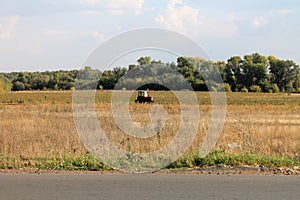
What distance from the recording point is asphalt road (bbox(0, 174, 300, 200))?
721 cm

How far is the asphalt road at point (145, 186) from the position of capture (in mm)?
7215

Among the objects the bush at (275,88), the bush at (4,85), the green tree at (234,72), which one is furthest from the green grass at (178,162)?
the bush at (275,88)

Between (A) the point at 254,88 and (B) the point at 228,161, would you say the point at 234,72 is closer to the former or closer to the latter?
(A) the point at 254,88

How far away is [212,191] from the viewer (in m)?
7.54

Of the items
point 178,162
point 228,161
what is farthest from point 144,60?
point 228,161

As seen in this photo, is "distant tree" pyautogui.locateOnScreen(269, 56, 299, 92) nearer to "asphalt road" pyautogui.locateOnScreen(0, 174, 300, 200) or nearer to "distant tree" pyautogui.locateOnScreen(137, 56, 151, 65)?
"distant tree" pyautogui.locateOnScreen(137, 56, 151, 65)

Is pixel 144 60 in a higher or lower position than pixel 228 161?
higher

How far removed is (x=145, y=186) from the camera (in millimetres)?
7938

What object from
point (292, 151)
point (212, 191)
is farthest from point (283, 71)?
point (212, 191)

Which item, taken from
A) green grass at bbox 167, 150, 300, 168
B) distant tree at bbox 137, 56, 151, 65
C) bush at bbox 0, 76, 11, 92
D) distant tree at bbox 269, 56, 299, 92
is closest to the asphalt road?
green grass at bbox 167, 150, 300, 168

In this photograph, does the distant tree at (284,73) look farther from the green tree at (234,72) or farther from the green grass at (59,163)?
the green grass at (59,163)

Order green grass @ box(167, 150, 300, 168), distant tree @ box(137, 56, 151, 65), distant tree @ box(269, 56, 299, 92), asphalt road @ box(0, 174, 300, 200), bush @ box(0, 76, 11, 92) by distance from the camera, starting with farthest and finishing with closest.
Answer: distant tree @ box(269, 56, 299, 92), bush @ box(0, 76, 11, 92), distant tree @ box(137, 56, 151, 65), green grass @ box(167, 150, 300, 168), asphalt road @ box(0, 174, 300, 200)

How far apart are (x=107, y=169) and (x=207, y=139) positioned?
446cm

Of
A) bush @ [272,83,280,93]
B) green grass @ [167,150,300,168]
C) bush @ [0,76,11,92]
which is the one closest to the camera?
green grass @ [167,150,300,168]
